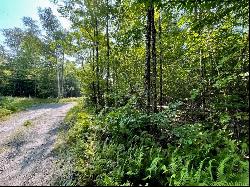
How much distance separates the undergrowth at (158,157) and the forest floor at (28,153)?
2.39 ft

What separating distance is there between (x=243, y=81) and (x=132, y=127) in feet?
16.1

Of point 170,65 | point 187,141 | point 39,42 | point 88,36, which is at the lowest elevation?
point 187,141

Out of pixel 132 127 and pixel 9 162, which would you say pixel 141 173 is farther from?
pixel 9 162

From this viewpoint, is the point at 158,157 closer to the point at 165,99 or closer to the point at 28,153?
the point at 28,153

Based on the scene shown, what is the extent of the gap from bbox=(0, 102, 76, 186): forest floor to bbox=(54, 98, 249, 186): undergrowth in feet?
2.39

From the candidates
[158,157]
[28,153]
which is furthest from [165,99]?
[158,157]

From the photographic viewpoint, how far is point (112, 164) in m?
8.59

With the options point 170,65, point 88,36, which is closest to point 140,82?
point 170,65

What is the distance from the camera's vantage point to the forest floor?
347 inches

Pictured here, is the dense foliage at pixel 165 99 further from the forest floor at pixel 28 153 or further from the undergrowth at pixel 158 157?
the forest floor at pixel 28 153

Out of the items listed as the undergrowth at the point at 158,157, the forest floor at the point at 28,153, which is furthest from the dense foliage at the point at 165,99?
the forest floor at the point at 28,153

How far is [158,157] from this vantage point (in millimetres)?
8062

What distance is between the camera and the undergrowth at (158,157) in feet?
A: 22.7

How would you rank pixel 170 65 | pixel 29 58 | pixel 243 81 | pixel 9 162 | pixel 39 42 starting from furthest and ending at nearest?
pixel 29 58, pixel 39 42, pixel 170 65, pixel 9 162, pixel 243 81
